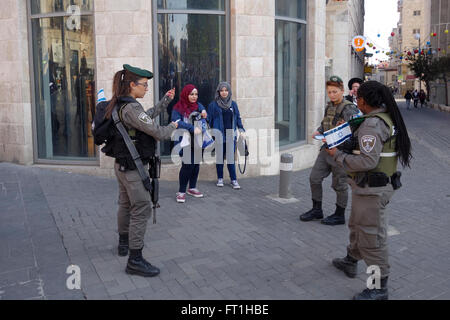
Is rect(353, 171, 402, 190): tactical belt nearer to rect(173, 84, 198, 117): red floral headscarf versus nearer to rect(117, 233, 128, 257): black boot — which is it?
rect(117, 233, 128, 257): black boot

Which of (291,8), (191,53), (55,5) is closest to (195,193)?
(191,53)

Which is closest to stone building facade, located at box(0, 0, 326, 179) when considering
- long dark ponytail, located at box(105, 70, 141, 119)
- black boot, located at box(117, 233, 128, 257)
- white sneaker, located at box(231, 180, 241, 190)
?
white sneaker, located at box(231, 180, 241, 190)

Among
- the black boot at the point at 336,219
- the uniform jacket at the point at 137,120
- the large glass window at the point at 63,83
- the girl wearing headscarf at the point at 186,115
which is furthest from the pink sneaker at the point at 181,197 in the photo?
the uniform jacket at the point at 137,120

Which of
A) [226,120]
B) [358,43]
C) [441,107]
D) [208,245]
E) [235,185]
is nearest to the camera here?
[208,245]

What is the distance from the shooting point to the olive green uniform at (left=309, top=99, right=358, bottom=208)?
5570 millimetres

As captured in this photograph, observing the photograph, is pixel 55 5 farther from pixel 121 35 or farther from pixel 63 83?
pixel 121 35

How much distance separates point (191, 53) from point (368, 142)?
5.67 meters

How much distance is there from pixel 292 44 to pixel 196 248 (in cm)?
655

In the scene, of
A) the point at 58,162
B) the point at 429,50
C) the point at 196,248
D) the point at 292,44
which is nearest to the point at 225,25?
the point at 292,44

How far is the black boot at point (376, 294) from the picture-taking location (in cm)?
381

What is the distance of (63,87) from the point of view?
29.0ft

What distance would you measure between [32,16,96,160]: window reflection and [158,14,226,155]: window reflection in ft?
4.33
